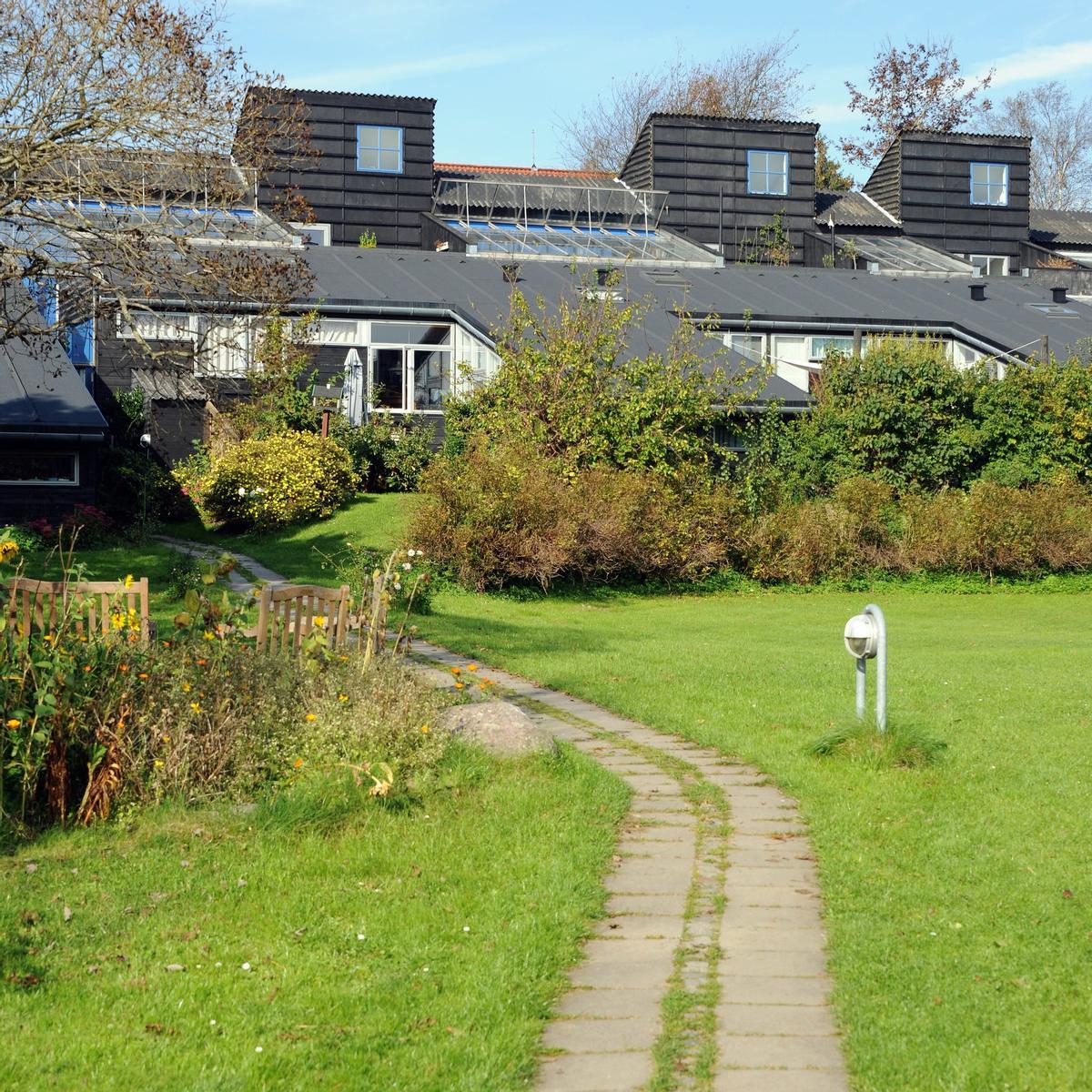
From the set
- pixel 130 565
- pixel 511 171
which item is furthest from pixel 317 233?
pixel 130 565

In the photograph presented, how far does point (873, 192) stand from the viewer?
5297 centimetres

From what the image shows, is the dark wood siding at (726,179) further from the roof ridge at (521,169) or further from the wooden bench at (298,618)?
the wooden bench at (298,618)

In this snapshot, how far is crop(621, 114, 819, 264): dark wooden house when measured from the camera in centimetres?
4691

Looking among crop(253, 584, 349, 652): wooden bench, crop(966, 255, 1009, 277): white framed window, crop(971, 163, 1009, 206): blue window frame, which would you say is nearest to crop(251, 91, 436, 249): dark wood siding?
crop(966, 255, 1009, 277): white framed window

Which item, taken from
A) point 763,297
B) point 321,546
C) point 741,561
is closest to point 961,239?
point 763,297

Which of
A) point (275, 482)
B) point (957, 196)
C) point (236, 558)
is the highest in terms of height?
point (957, 196)

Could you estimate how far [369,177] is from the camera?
145 feet

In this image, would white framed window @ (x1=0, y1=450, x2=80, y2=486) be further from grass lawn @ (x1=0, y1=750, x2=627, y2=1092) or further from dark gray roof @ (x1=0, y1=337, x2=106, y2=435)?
grass lawn @ (x1=0, y1=750, x2=627, y2=1092)

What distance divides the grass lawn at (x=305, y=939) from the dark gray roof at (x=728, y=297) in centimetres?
2258

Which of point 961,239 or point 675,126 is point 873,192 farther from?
point 675,126

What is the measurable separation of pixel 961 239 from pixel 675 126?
39.9 ft

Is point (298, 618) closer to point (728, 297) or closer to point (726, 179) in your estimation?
point (728, 297)

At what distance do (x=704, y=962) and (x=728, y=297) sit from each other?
30135 mm

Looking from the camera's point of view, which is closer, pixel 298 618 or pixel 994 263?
pixel 298 618
